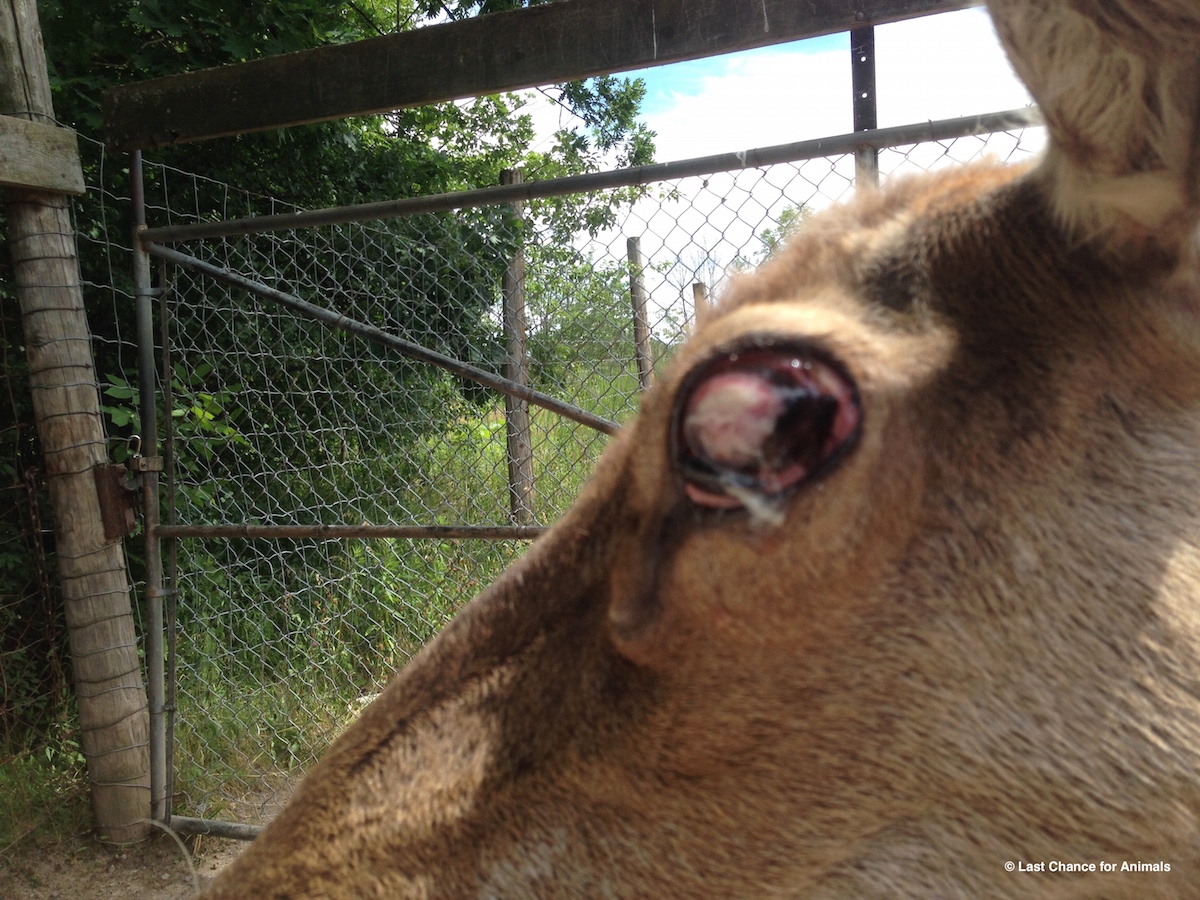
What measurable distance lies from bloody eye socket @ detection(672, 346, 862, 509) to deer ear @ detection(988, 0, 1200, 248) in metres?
0.36

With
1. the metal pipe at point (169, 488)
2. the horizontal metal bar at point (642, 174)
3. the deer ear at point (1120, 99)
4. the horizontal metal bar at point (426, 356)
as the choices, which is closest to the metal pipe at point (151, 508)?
the metal pipe at point (169, 488)

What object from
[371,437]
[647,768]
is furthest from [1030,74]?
[371,437]

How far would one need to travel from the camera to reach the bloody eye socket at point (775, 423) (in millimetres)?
1036

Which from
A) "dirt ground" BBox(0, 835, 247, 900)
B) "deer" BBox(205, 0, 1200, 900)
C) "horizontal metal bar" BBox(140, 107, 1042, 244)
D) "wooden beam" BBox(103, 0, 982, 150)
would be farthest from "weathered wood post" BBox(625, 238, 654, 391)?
"dirt ground" BBox(0, 835, 247, 900)

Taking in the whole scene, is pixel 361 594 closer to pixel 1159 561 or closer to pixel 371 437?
pixel 371 437

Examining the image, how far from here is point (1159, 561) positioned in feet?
3.41

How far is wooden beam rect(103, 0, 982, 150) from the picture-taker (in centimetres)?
294

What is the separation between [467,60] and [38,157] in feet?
6.98

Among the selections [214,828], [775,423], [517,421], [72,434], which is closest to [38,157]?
[72,434]

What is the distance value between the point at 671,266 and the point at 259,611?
11.7 ft

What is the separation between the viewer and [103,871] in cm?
455

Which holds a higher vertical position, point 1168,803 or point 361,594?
point 1168,803

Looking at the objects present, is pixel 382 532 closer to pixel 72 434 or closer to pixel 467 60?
pixel 72 434

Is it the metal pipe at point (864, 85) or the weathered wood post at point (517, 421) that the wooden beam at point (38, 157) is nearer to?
the weathered wood post at point (517, 421)
